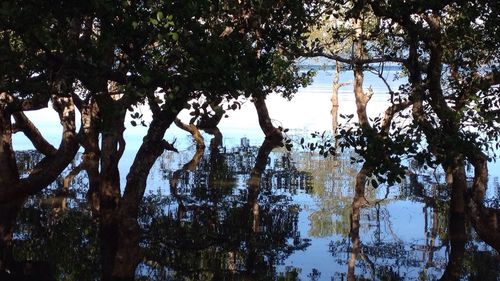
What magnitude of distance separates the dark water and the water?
27 mm

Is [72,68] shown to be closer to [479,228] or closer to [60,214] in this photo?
[479,228]

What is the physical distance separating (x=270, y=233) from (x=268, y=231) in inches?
7.9

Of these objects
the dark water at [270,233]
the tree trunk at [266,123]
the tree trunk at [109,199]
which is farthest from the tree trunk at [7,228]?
the tree trunk at [266,123]

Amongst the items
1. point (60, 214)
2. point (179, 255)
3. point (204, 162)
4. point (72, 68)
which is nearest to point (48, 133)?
point (204, 162)

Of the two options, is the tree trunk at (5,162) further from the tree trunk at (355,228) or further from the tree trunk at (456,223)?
the tree trunk at (456,223)

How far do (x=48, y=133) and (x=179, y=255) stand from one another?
23995 millimetres

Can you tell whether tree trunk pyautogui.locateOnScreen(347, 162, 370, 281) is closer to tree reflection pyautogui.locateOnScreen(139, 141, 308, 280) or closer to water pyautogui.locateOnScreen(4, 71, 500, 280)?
water pyautogui.locateOnScreen(4, 71, 500, 280)

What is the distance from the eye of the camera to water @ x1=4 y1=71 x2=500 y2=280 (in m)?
11.5

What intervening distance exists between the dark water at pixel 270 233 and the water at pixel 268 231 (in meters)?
0.03

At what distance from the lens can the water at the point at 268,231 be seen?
11.5 metres

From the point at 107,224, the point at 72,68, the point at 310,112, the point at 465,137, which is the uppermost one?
the point at 310,112

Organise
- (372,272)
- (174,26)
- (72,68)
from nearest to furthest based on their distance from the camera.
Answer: (174,26)
(72,68)
(372,272)

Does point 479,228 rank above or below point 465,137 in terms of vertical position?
below

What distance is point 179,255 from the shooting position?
12109 millimetres
